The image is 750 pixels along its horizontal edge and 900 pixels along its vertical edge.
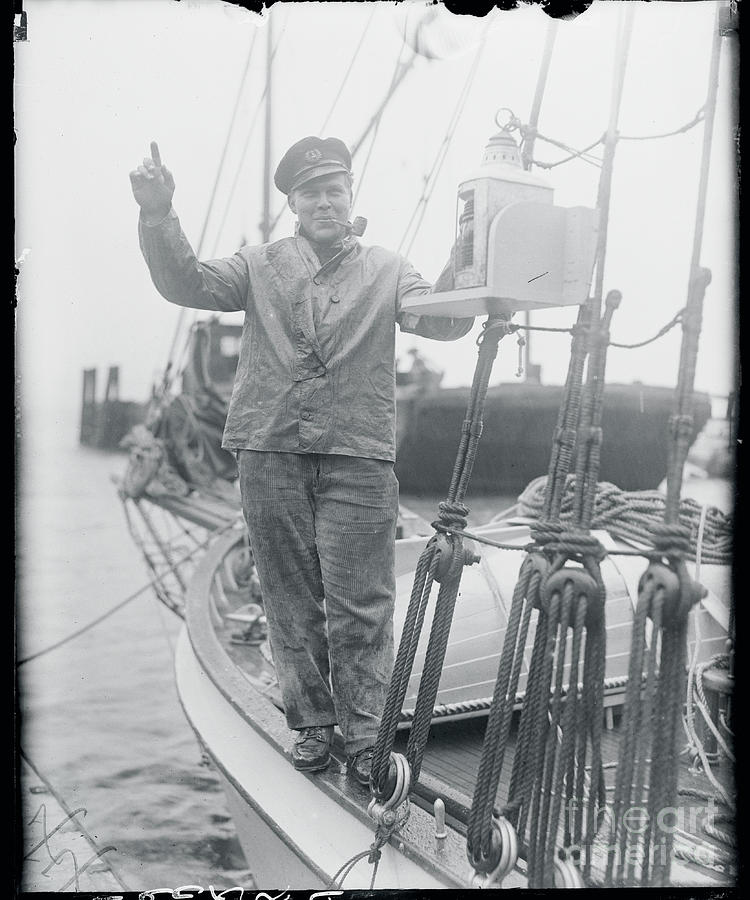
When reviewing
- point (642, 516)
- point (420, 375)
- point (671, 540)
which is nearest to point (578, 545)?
point (671, 540)

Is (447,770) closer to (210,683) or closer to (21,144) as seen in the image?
(210,683)

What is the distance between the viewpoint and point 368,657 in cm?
242

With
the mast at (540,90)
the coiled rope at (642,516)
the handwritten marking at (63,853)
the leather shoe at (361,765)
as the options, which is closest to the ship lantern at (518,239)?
the mast at (540,90)

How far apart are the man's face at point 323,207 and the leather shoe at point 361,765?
1387 mm

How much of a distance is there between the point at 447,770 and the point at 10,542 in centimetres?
153

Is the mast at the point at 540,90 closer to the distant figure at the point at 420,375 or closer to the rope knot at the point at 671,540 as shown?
the rope knot at the point at 671,540

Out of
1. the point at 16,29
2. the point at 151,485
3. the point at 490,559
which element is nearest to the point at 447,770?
the point at 490,559

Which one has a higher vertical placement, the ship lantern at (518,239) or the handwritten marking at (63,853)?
the ship lantern at (518,239)

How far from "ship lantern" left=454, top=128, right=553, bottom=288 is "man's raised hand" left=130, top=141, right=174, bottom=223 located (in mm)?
704

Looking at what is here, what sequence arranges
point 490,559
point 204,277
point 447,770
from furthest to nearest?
1. point 490,559
2. point 447,770
3. point 204,277

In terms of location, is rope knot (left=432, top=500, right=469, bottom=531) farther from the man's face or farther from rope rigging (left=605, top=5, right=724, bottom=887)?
the man's face

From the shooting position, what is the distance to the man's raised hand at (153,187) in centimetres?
211

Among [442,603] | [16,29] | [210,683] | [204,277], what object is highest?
[16,29]

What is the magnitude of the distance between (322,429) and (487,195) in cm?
77
